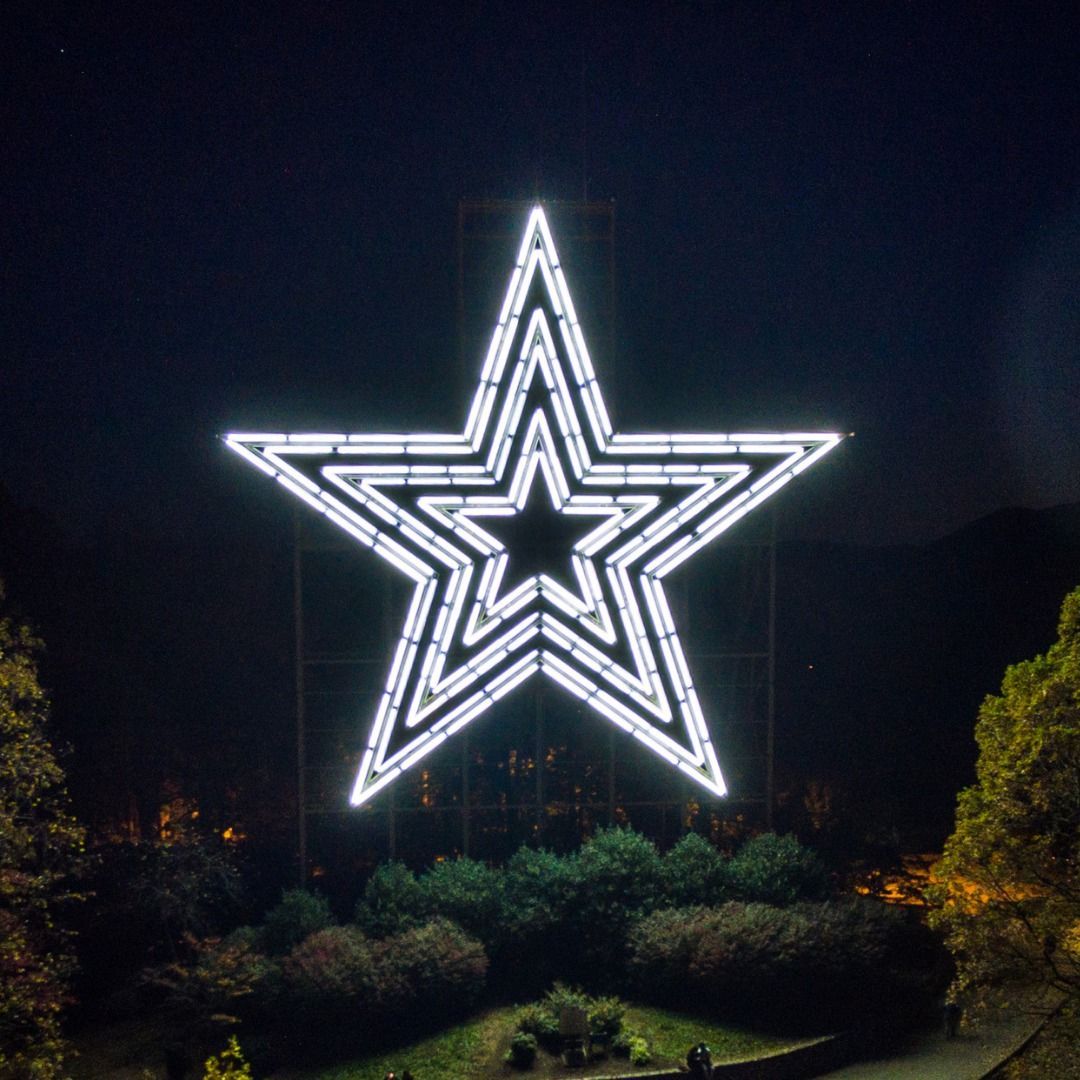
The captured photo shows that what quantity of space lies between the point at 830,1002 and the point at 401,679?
660cm

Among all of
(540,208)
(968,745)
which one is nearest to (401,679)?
(540,208)

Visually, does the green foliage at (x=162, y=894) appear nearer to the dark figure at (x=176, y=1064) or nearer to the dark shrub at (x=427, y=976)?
the dark figure at (x=176, y=1064)

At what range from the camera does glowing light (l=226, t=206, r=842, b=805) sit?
14508mm

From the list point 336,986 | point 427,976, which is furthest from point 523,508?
point 336,986

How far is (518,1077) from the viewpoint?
12039 millimetres

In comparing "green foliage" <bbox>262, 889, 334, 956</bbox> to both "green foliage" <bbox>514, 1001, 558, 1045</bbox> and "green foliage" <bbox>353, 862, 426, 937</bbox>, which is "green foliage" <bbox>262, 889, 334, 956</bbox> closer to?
"green foliage" <bbox>353, 862, 426, 937</bbox>

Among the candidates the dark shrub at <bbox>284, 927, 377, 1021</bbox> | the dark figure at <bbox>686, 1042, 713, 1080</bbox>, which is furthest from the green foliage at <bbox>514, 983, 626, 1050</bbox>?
the dark shrub at <bbox>284, 927, 377, 1021</bbox>

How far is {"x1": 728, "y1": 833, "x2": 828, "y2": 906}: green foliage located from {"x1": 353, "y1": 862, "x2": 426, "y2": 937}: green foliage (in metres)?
4.34

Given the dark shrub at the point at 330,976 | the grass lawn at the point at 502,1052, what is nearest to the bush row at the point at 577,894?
the dark shrub at the point at 330,976

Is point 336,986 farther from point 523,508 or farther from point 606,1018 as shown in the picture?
point 523,508

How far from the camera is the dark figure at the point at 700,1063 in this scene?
11.5 meters

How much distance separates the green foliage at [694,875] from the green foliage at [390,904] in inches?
133

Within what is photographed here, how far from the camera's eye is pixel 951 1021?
13.2 metres

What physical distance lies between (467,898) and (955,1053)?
6.24 meters
